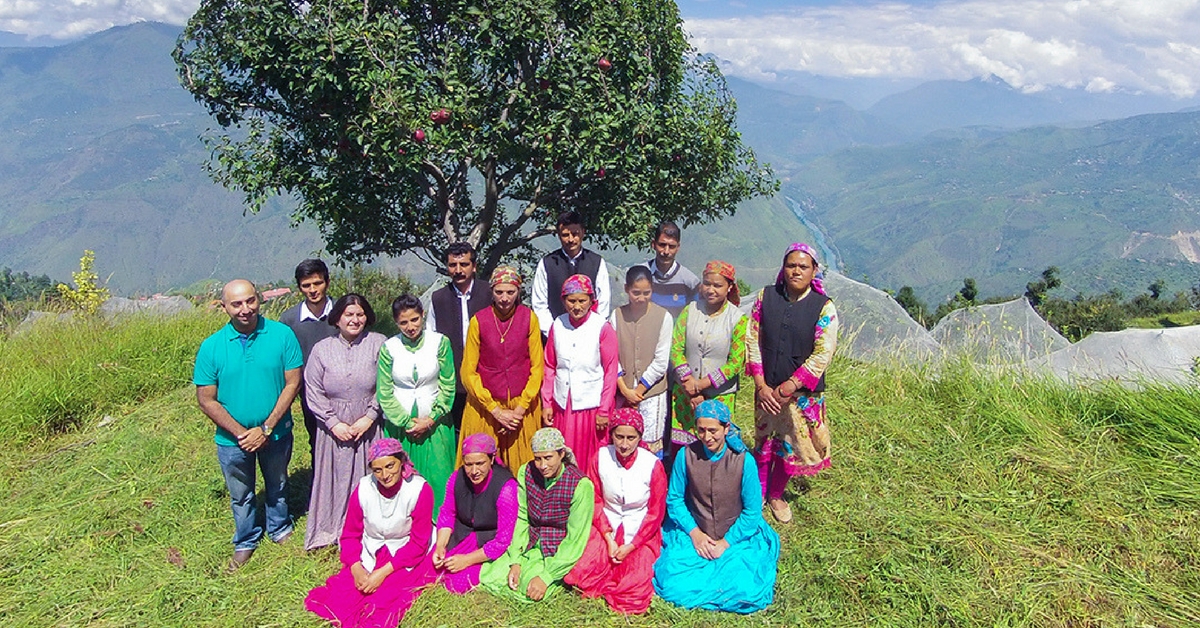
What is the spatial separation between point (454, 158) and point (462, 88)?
55cm

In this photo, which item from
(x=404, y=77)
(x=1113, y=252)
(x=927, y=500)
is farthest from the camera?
(x=1113, y=252)

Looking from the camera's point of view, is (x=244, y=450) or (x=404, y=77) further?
(x=404, y=77)

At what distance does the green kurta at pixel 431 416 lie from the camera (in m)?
3.75

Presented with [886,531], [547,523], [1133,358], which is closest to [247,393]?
[547,523]

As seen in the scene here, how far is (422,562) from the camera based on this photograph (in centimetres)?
355

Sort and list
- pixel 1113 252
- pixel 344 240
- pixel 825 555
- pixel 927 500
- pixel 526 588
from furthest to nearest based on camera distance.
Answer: pixel 1113 252 → pixel 344 240 → pixel 927 500 → pixel 825 555 → pixel 526 588

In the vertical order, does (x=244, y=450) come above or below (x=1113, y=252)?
above

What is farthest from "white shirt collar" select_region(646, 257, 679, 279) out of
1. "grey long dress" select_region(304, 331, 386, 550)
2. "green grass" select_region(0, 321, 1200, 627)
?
"grey long dress" select_region(304, 331, 386, 550)

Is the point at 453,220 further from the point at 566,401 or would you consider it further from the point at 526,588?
the point at 526,588

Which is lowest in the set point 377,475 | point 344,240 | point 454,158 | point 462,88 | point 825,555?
point 825,555

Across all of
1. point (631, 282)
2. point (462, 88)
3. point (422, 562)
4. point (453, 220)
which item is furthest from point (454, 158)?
point (422, 562)

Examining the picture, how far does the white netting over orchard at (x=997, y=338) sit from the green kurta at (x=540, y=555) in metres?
4.20

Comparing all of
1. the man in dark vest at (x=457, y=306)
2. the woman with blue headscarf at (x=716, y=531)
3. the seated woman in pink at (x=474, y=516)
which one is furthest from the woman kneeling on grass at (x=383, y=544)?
the woman with blue headscarf at (x=716, y=531)

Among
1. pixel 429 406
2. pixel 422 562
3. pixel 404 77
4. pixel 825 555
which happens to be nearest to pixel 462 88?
pixel 404 77
